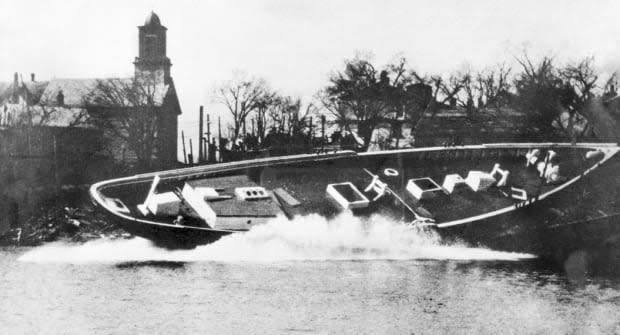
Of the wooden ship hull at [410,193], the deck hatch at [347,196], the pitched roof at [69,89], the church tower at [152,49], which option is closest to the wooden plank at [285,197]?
the wooden ship hull at [410,193]

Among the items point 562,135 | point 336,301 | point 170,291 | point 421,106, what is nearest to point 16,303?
point 170,291

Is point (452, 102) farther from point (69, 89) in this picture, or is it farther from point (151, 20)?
point (69, 89)

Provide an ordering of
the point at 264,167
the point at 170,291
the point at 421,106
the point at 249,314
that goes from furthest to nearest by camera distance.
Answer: the point at 421,106
the point at 264,167
the point at 170,291
the point at 249,314

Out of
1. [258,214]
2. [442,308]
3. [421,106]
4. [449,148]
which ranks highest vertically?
[421,106]

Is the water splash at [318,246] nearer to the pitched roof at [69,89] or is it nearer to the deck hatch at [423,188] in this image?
the deck hatch at [423,188]

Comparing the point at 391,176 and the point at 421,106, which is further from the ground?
the point at 421,106

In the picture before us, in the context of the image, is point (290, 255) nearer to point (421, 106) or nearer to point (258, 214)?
point (258, 214)

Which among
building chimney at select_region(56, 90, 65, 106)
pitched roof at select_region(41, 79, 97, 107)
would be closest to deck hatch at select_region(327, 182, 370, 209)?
building chimney at select_region(56, 90, 65, 106)
